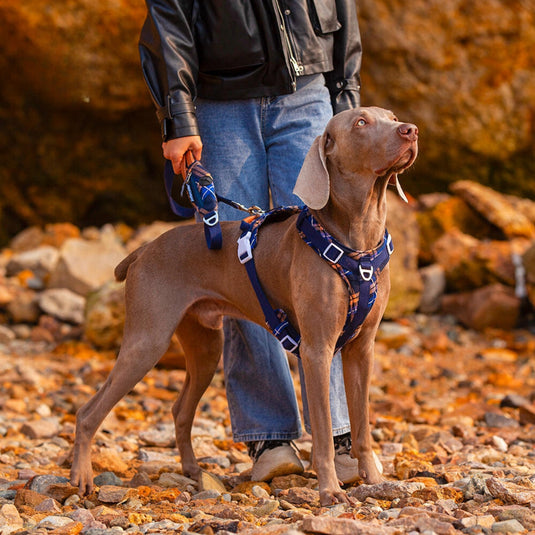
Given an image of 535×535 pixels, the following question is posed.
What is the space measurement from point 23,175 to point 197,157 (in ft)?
22.8

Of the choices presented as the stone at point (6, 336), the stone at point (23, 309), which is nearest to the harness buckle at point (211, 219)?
the stone at point (6, 336)

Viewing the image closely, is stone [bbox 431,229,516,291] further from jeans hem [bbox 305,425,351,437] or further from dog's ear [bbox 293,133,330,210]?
dog's ear [bbox 293,133,330,210]

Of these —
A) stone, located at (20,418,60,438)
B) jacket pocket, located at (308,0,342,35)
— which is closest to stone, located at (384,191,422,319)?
stone, located at (20,418,60,438)

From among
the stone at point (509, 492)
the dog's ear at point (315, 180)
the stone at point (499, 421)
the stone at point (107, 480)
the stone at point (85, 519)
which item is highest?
the dog's ear at point (315, 180)

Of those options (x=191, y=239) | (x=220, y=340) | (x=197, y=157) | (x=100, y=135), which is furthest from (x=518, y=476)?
(x=100, y=135)

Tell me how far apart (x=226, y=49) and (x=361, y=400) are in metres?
1.75

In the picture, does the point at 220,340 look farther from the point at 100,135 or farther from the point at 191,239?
the point at 100,135

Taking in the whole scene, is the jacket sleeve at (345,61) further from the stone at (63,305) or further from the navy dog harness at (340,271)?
the stone at (63,305)

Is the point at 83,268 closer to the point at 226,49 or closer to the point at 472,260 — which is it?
the point at 472,260

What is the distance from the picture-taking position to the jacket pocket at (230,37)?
3.82 metres

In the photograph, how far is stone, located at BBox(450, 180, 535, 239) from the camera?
939 cm

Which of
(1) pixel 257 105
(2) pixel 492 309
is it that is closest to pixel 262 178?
(1) pixel 257 105

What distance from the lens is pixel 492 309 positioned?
8.36 meters

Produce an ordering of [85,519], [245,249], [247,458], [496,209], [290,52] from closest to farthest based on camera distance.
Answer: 1. [85,519]
2. [245,249]
3. [290,52]
4. [247,458]
5. [496,209]
